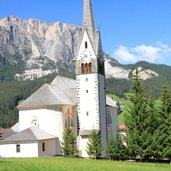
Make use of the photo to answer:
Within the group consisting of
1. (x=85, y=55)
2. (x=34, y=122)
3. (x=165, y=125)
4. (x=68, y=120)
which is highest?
(x=85, y=55)

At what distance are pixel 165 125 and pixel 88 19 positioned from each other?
22.7 m

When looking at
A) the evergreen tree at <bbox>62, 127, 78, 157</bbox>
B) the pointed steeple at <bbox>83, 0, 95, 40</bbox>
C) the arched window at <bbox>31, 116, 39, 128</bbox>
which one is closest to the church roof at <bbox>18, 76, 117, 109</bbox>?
the arched window at <bbox>31, 116, 39, 128</bbox>

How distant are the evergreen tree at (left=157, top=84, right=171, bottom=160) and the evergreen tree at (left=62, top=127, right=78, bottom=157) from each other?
43.8 feet

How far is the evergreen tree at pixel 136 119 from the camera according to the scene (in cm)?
5219

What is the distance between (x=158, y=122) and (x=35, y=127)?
63.1 ft

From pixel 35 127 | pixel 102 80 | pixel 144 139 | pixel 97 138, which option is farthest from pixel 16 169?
pixel 102 80

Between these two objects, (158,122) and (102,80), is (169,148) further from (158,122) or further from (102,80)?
(102,80)

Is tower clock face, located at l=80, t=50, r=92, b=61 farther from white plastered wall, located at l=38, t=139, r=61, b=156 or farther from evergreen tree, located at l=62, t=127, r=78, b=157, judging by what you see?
white plastered wall, located at l=38, t=139, r=61, b=156

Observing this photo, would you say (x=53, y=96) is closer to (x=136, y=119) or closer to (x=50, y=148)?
(x=50, y=148)

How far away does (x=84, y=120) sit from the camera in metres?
63.9

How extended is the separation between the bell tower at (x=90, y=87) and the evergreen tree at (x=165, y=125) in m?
11.6

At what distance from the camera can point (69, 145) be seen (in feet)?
197

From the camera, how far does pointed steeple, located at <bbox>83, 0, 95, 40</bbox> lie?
66.1 meters

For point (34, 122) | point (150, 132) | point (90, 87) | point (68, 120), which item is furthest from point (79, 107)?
point (150, 132)
